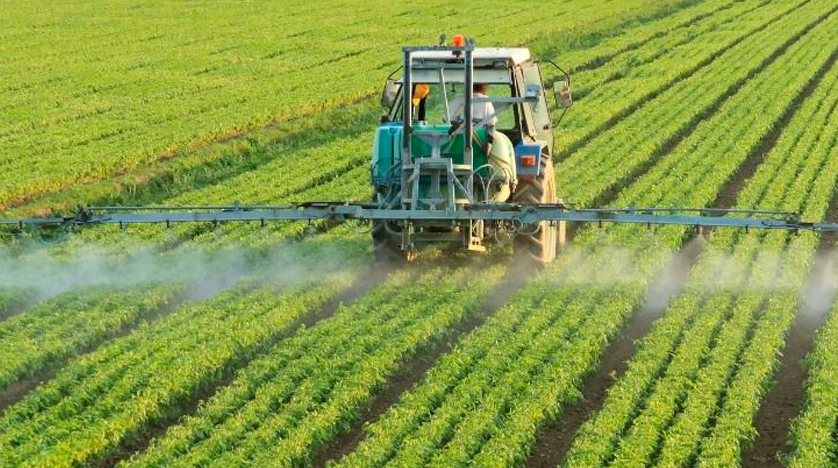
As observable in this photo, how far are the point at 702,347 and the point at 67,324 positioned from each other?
644 centimetres

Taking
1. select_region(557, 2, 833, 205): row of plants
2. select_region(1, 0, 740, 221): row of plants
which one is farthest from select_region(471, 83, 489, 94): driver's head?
select_region(1, 0, 740, 221): row of plants

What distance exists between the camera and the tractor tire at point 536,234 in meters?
16.3

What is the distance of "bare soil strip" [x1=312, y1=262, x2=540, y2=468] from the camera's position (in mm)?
11148

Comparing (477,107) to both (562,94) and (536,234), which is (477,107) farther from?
(536,234)

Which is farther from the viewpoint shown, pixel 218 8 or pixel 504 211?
pixel 218 8

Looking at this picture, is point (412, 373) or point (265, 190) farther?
point (265, 190)

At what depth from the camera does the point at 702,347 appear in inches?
523

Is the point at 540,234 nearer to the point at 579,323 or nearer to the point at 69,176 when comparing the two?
the point at 579,323

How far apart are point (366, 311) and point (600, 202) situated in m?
7.85

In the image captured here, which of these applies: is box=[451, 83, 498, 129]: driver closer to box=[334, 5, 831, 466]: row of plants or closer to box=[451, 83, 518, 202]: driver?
box=[451, 83, 518, 202]: driver

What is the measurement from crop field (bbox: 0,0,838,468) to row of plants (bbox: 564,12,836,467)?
0.04m

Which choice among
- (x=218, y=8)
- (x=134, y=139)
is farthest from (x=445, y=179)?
(x=218, y=8)

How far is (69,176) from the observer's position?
23.0 m

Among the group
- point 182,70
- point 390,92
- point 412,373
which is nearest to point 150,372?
point 412,373
